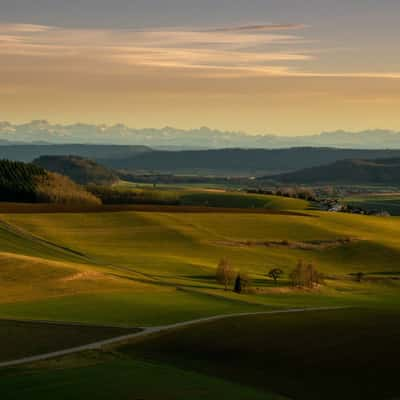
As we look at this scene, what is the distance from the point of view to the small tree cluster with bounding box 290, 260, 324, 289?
117 metres

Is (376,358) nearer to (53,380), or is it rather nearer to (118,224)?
(53,380)

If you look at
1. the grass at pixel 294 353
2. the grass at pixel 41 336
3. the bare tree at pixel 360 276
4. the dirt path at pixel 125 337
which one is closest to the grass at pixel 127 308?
the dirt path at pixel 125 337

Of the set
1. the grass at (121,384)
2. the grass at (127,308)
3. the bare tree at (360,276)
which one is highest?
the bare tree at (360,276)

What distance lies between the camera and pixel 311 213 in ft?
648

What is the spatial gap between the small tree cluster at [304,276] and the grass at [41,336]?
146 feet

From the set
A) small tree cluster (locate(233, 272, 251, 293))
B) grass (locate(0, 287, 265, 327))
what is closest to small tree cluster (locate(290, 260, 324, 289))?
small tree cluster (locate(233, 272, 251, 293))

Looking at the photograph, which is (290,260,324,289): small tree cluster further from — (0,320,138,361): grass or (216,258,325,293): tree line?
(0,320,138,361): grass

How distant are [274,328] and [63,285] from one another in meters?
30.9

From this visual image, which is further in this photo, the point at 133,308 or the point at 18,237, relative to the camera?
the point at 18,237

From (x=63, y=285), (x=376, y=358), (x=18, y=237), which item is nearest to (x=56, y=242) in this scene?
(x=18, y=237)

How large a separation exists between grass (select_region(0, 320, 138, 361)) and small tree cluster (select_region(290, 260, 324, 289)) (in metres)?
44.4

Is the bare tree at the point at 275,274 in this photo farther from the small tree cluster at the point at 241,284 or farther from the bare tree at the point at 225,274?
the small tree cluster at the point at 241,284

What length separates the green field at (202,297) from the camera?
6219 centimetres

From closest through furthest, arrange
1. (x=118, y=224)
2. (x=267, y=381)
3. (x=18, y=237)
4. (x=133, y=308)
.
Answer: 1. (x=267, y=381)
2. (x=133, y=308)
3. (x=18, y=237)
4. (x=118, y=224)
